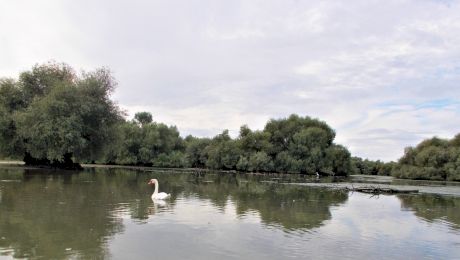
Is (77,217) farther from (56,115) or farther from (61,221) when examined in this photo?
(56,115)

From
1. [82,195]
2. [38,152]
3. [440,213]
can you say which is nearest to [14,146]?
[38,152]

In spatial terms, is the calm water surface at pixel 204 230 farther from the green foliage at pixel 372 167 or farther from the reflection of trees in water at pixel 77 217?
the green foliage at pixel 372 167

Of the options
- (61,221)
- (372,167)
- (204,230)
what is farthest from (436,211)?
(372,167)

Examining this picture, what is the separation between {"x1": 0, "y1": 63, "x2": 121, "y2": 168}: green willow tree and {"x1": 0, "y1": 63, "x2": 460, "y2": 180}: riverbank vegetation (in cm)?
11

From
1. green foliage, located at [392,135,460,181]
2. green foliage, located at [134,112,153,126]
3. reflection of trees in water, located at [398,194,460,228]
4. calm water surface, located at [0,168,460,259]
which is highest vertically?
green foliage, located at [134,112,153,126]

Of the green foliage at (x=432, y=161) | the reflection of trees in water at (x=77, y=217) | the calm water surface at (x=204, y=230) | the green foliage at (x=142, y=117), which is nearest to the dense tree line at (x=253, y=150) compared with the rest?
the green foliage at (x=432, y=161)

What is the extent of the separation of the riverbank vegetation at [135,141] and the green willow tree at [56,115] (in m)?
0.11

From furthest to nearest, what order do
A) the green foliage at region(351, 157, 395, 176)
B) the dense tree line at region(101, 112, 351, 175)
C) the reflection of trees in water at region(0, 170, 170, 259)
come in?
1. the green foliage at region(351, 157, 395, 176)
2. the dense tree line at region(101, 112, 351, 175)
3. the reflection of trees in water at region(0, 170, 170, 259)

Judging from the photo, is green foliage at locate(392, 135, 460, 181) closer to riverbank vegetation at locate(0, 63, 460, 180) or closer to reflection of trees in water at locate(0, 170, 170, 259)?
riverbank vegetation at locate(0, 63, 460, 180)

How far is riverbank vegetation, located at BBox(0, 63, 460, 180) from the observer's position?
53.8 meters

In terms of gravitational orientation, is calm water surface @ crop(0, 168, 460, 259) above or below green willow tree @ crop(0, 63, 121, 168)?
below

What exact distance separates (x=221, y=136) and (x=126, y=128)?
81.4ft

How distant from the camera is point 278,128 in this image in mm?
113500

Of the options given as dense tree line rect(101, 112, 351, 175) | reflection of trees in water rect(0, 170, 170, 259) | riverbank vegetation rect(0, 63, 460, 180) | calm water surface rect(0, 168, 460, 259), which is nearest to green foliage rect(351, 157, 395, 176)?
riverbank vegetation rect(0, 63, 460, 180)
